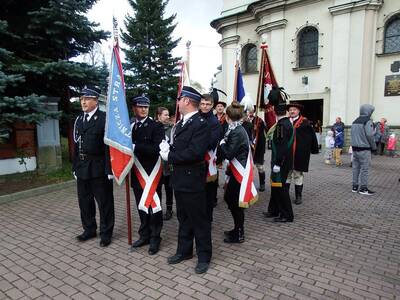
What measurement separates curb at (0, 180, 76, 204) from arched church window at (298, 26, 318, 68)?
1381cm

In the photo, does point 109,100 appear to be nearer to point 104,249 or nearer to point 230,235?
point 104,249

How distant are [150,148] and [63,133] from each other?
344 inches

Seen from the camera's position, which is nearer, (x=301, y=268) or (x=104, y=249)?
(x=301, y=268)

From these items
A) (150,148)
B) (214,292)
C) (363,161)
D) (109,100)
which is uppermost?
(109,100)

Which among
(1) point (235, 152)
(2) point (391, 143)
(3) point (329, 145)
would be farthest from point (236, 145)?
(2) point (391, 143)

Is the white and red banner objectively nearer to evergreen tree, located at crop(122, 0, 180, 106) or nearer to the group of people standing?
the group of people standing

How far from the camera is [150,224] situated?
424 cm

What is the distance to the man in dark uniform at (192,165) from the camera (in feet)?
11.0

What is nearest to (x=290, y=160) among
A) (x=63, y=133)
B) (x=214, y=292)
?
(x=214, y=292)

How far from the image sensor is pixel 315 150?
6.24 meters

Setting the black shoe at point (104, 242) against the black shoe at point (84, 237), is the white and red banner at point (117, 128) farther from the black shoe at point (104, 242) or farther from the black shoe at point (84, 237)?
the black shoe at point (84, 237)

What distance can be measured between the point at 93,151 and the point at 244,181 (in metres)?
2.04

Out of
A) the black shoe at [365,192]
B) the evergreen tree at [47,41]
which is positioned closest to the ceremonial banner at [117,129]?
the evergreen tree at [47,41]

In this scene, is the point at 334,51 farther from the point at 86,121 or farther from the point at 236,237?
the point at 86,121
